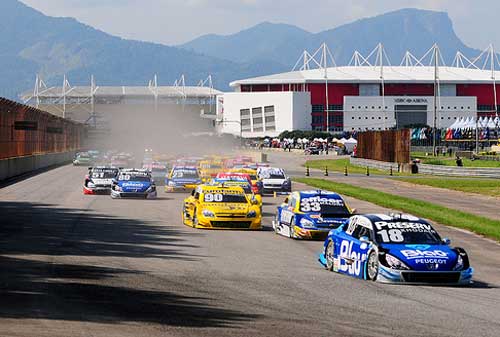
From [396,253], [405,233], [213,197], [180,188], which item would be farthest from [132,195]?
[396,253]

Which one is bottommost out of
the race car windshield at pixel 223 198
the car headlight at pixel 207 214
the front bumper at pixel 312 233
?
the front bumper at pixel 312 233

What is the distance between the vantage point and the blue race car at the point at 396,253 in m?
19.9

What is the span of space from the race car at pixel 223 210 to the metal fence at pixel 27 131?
119ft

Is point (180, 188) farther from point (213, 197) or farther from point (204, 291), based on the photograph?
point (204, 291)

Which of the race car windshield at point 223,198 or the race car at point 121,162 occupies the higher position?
the race car at point 121,162

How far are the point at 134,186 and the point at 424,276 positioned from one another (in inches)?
1156

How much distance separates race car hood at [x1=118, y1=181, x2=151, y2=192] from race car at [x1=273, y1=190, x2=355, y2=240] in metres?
17.6

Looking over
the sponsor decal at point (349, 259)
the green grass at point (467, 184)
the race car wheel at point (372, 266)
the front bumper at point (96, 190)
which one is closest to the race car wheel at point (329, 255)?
the sponsor decal at point (349, 259)

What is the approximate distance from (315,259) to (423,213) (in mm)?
17630

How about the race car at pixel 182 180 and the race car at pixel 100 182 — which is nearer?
the race car at pixel 100 182

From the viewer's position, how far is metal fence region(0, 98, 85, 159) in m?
69.9

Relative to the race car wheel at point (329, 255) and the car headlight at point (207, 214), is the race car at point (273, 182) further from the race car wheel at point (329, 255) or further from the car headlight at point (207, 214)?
the race car wheel at point (329, 255)

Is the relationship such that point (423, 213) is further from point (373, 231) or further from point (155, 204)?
point (373, 231)

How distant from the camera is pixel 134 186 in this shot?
47969 millimetres
